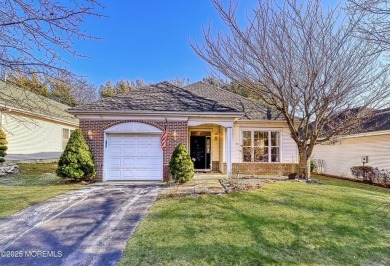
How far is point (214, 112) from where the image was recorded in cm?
1122

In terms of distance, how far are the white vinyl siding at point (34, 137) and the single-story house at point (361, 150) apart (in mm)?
17891

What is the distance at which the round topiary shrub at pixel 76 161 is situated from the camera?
9875 mm

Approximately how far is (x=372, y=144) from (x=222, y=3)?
37.7ft

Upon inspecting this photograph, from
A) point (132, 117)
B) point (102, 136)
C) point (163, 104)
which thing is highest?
point (163, 104)

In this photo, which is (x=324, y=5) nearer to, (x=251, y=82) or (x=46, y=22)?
(x=251, y=82)

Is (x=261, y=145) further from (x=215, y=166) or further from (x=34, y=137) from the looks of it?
(x=34, y=137)

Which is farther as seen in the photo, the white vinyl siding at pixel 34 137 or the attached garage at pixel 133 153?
the white vinyl siding at pixel 34 137

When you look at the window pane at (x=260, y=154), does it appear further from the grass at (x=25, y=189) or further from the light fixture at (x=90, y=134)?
the grass at (x=25, y=189)

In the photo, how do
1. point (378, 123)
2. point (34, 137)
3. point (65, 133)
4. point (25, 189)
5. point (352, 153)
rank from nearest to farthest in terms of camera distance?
point (25, 189)
point (378, 123)
point (352, 153)
point (34, 137)
point (65, 133)

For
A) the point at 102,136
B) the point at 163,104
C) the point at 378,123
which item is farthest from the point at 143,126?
the point at 378,123

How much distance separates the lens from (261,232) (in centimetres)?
523

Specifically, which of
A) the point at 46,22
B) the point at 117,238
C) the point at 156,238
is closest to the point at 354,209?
the point at 156,238

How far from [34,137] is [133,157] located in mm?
9206

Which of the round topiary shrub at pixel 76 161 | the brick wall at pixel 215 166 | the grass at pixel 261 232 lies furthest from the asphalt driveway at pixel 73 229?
the brick wall at pixel 215 166
